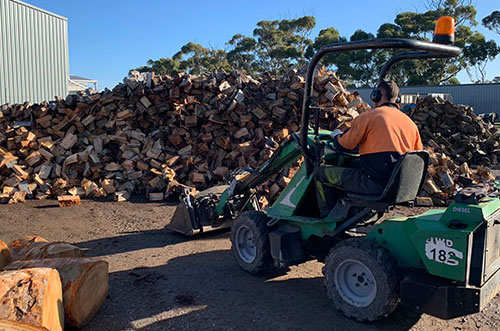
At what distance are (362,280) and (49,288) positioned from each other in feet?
8.61

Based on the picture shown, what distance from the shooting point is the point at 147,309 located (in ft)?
14.3

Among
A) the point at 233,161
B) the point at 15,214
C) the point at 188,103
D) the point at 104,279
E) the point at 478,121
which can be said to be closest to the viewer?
the point at 104,279

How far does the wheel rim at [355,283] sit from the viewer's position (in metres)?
3.94

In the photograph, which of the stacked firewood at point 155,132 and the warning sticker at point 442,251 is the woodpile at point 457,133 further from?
the warning sticker at point 442,251

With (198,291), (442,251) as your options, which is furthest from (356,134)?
(198,291)

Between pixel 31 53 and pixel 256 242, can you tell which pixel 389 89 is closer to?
pixel 256 242

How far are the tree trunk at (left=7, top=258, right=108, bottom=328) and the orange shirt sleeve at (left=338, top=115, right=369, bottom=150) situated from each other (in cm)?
249

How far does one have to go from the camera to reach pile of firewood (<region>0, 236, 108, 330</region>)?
3264 millimetres

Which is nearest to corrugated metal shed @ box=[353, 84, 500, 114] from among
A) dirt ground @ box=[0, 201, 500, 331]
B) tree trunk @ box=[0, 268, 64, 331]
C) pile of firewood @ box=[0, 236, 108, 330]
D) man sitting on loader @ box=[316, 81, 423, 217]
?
dirt ground @ box=[0, 201, 500, 331]

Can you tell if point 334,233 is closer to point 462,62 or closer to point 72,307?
point 72,307

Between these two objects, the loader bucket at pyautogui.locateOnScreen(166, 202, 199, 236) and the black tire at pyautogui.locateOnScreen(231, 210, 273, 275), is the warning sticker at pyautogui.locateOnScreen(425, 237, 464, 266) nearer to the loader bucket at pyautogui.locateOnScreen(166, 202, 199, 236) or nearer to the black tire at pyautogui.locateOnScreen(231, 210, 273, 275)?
the black tire at pyautogui.locateOnScreen(231, 210, 273, 275)

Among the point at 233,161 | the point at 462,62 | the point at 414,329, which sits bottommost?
the point at 414,329

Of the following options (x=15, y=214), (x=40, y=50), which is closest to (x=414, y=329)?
(x=15, y=214)

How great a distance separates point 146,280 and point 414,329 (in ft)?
9.52
